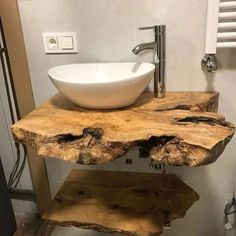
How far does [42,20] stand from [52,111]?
1.54 ft

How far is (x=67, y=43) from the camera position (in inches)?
54.5

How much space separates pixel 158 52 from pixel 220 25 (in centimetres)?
26

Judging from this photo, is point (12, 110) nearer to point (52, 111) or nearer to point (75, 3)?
point (52, 111)

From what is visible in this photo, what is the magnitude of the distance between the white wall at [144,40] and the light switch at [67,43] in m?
0.04

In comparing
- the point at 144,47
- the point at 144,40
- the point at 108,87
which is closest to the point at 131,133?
the point at 108,87

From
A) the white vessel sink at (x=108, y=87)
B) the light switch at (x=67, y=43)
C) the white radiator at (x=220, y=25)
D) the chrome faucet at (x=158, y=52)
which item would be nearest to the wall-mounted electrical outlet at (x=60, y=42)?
the light switch at (x=67, y=43)

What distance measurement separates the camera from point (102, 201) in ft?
4.43

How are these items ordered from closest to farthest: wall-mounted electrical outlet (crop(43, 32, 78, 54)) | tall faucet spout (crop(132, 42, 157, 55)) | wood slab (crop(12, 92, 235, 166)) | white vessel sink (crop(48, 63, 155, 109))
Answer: wood slab (crop(12, 92, 235, 166))
white vessel sink (crop(48, 63, 155, 109))
tall faucet spout (crop(132, 42, 157, 55))
wall-mounted electrical outlet (crop(43, 32, 78, 54))

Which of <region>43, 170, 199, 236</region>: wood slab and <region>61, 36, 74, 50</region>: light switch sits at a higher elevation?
<region>61, 36, 74, 50</region>: light switch

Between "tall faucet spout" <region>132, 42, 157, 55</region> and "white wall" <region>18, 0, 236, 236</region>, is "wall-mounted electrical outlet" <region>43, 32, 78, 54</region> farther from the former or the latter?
"tall faucet spout" <region>132, 42, 157, 55</region>

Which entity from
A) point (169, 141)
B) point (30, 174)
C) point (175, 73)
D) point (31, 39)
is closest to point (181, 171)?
point (175, 73)

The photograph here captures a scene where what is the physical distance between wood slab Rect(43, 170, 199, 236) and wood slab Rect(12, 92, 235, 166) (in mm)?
420

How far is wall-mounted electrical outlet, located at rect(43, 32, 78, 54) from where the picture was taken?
1.37 m

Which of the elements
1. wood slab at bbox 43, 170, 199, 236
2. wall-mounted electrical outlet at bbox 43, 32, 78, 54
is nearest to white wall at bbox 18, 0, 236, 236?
wall-mounted electrical outlet at bbox 43, 32, 78, 54
